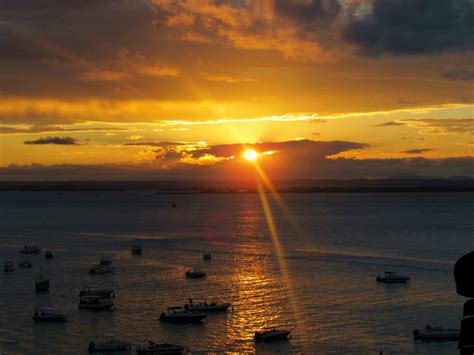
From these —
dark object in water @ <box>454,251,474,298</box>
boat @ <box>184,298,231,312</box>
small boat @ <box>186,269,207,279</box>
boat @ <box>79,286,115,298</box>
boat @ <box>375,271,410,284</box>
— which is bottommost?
dark object in water @ <box>454,251,474,298</box>

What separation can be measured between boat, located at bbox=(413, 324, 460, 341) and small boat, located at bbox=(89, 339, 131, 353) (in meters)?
20.2

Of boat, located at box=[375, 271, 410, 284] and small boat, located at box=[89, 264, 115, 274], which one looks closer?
boat, located at box=[375, 271, 410, 284]

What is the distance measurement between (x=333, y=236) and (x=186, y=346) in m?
95.5

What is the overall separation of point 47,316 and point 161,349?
46.6 ft

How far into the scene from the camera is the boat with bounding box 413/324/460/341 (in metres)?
48.8

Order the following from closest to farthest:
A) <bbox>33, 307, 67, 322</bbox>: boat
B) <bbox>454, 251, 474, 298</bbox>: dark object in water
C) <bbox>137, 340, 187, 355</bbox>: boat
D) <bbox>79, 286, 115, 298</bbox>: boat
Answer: <bbox>454, 251, 474, 298</bbox>: dark object in water → <bbox>137, 340, 187, 355</bbox>: boat → <bbox>33, 307, 67, 322</bbox>: boat → <bbox>79, 286, 115, 298</bbox>: boat

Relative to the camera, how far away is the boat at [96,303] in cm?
6053

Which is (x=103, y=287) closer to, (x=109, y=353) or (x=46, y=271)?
(x=46, y=271)

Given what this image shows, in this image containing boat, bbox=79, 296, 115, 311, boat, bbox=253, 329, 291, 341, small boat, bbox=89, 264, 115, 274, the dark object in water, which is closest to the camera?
the dark object in water

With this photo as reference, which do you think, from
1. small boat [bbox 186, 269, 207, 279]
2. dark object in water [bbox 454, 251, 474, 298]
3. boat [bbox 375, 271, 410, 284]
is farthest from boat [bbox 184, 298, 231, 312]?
dark object in water [bbox 454, 251, 474, 298]

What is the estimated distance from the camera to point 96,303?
61156mm

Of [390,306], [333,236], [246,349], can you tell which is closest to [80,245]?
[333,236]

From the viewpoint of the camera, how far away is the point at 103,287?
74500mm

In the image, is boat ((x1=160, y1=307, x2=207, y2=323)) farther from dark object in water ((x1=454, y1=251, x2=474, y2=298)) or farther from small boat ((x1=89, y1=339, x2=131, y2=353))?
dark object in water ((x1=454, y1=251, x2=474, y2=298))
